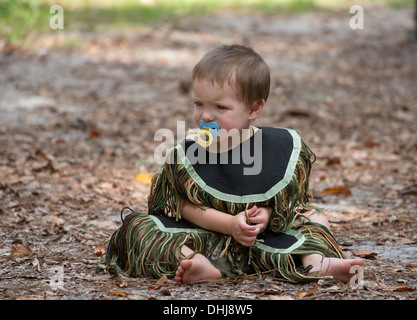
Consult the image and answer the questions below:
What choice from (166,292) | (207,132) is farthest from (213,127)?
(166,292)

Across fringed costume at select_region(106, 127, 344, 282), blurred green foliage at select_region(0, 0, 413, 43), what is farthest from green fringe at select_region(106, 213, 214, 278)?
blurred green foliage at select_region(0, 0, 413, 43)

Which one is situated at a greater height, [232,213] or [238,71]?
[238,71]

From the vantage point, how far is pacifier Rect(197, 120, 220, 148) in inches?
107

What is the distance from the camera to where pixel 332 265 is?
8.74 ft

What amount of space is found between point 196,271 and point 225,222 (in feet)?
0.87

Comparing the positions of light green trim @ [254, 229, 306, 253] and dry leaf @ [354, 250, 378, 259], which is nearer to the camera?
light green trim @ [254, 229, 306, 253]

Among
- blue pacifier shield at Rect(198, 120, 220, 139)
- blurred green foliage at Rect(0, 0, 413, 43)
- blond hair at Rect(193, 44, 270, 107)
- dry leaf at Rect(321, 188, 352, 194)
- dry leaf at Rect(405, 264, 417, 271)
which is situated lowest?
dry leaf at Rect(405, 264, 417, 271)

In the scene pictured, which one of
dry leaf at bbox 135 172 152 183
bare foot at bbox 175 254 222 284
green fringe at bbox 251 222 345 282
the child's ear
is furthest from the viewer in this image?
dry leaf at bbox 135 172 152 183

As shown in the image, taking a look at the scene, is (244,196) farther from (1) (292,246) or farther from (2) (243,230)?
(1) (292,246)

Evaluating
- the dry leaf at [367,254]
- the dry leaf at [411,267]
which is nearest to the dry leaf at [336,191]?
the dry leaf at [367,254]

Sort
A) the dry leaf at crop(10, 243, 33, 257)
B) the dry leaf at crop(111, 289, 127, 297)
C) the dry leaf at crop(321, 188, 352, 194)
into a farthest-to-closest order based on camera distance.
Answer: the dry leaf at crop(321, 188, 352, 194), the dry leaf at crop(10, 243, 33, 257), the dry leaf at crop(111, 289, 127, 297)

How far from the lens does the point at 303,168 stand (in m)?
2.88

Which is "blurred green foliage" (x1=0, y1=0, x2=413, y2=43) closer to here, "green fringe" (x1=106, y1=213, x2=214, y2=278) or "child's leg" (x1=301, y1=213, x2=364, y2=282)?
"green fringe" (x1=106, y1=213, x2=214, y2=278)

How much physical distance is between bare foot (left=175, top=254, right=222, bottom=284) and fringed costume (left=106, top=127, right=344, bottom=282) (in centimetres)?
9
